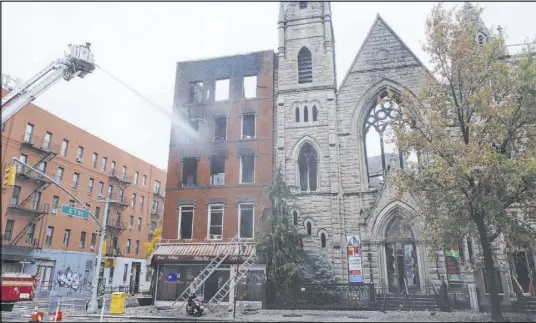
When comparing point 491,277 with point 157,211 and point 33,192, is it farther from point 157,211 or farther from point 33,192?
point 157,211

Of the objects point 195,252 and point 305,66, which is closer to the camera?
point 195,252

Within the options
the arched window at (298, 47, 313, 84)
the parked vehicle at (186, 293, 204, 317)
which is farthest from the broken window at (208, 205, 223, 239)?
the arched window at (298, 47, 313, 84)

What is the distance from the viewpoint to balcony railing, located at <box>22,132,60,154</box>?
31812 millimetres

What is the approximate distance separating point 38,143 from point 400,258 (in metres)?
30.3

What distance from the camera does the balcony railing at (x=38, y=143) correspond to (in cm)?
3181

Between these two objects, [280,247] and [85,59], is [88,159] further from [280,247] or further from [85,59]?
[280,247]

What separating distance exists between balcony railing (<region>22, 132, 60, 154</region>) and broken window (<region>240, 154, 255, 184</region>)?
18676 millimetres

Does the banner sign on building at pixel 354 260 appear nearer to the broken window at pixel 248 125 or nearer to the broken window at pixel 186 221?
the broken window at pixel 248 125

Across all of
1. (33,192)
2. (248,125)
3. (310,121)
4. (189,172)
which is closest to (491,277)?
(310,121)

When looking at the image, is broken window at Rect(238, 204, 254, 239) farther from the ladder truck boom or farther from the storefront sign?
the ladder truck boom

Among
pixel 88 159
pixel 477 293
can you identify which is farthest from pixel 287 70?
pixel 88 159

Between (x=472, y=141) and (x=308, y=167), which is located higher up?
(x=308, y=167)

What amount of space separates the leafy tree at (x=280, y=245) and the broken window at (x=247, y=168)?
4168 millimetres

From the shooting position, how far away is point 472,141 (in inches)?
610
